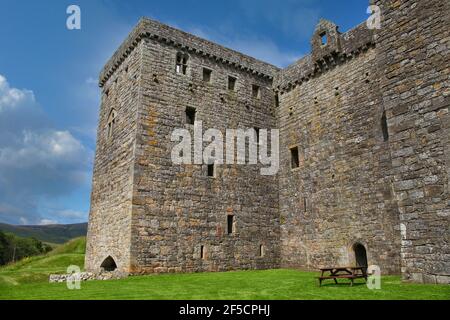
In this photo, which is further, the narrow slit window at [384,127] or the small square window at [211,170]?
the small square window at [211,170]

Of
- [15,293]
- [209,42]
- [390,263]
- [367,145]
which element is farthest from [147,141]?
[390,263]

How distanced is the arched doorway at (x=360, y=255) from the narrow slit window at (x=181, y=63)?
1041cm

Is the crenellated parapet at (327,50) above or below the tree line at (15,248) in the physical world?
above

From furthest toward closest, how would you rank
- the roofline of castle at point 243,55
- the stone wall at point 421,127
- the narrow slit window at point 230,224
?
the narrow slit window at point 230,224, the roofline of castle at point 243,55, the stone wall at point 421,127

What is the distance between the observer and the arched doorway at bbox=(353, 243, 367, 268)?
1469cm

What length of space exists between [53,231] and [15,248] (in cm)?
11992

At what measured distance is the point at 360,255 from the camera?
48.6 feet

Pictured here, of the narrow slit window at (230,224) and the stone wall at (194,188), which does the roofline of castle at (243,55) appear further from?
the narrow slit window at (230,224)

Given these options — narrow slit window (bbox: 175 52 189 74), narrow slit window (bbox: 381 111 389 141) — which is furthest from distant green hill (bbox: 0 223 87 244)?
narrow slit window (bbox: 381 111 389 141)

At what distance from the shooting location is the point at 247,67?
19422mm

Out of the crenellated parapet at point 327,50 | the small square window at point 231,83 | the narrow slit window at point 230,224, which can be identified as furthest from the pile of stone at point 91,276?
the crenellated parapet at point 327,50

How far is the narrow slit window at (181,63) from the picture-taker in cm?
1709
